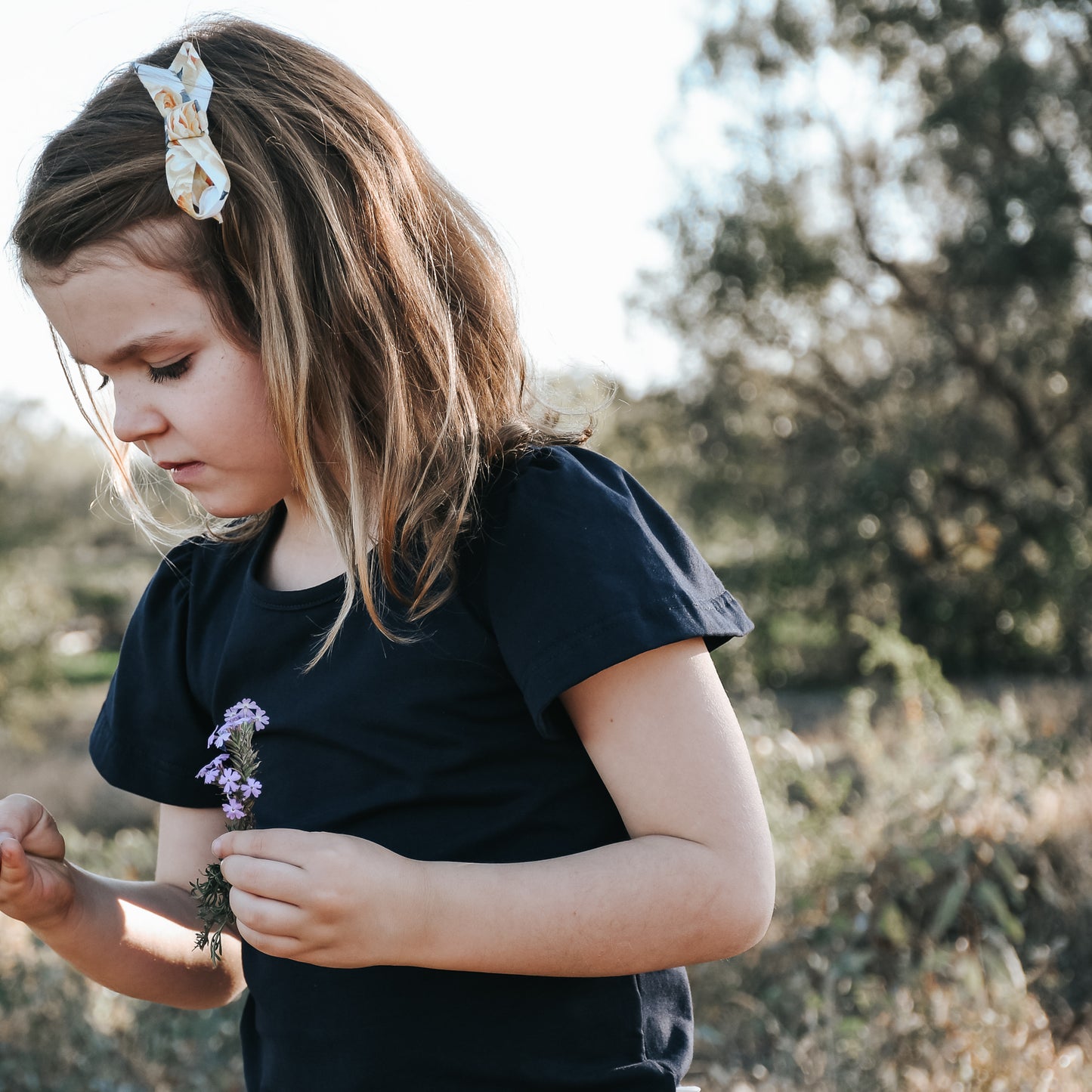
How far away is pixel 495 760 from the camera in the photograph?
118cm

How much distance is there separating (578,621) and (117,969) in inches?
32.2

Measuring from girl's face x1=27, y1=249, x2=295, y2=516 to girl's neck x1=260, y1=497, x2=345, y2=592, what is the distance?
14 cm

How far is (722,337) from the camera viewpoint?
13.3m

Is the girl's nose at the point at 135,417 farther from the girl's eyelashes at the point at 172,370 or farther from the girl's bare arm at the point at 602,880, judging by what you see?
the girl's bare arm at the point at 602,880

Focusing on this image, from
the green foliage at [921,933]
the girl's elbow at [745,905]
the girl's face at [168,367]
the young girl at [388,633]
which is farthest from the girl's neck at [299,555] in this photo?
the green foliage at [921,933]

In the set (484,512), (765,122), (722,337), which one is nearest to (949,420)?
(722,337)

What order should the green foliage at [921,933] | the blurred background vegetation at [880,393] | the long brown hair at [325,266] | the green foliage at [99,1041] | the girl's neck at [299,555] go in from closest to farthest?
the long brown hair at [325,266]
the girl's neck at [299,555]
the green foliage at [921,933]
the green foliage at [99,1041]
the blurred background vegetation at [880,393]

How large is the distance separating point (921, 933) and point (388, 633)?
3151mm

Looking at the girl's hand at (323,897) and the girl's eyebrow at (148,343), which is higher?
the girl's eyebrow at (148,343)

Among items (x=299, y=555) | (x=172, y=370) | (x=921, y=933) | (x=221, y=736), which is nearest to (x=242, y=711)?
(x=221, y=736)

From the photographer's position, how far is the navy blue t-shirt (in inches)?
44.1

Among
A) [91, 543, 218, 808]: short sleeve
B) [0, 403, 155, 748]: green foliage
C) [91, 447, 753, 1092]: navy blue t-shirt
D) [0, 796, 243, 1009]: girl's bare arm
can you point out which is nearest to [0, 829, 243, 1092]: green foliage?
[0, 796, 243, 1009]: girl's bare arm

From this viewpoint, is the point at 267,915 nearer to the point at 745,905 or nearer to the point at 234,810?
the point at 234,810

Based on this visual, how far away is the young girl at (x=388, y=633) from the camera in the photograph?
1072 mm
